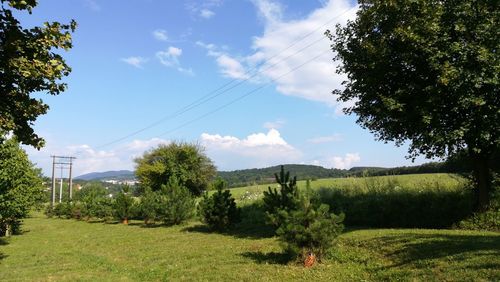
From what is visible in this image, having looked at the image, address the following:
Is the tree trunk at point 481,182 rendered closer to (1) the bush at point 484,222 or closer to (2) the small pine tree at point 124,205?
(1) the bush at point 484,222

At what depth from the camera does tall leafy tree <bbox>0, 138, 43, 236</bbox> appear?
20.0m

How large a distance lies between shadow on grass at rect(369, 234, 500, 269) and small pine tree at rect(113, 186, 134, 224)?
26.2 m

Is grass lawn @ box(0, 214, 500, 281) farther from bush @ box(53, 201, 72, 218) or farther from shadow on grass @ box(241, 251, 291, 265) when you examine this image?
bush @ box(53, 201, 72, 218)

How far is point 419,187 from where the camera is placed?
2230 centimetres

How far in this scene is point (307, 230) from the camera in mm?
12289

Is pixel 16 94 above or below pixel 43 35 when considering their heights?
below

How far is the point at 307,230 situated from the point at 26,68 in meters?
8.90

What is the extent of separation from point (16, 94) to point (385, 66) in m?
13.5

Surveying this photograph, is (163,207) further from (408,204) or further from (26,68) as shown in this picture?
(26,68)

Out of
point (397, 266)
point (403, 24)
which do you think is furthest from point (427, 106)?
point (397, 266)

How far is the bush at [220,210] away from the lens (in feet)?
79.2

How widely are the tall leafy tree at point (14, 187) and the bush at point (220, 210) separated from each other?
9.87 m

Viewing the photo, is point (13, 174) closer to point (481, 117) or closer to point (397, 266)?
point (397, 266)

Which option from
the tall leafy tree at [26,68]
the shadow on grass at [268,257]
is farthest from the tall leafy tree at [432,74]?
the tall leafy tree at [26,68]
